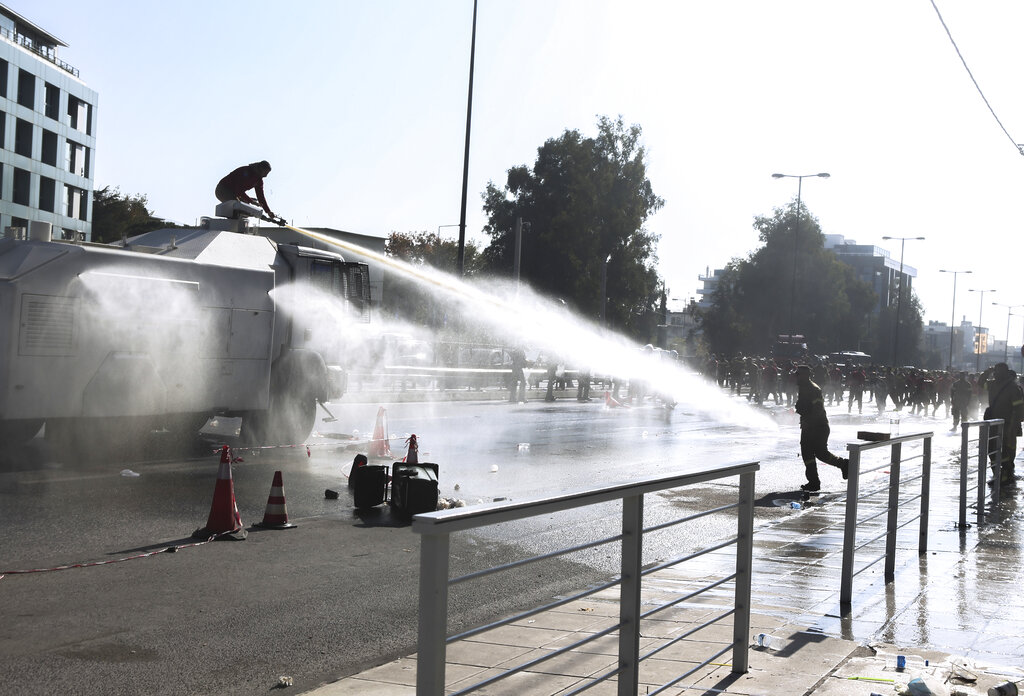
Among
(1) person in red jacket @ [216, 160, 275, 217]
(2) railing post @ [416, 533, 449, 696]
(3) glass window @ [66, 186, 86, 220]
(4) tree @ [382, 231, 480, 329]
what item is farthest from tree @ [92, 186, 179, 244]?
(2) railing post @ [416, 533, 449, 696]

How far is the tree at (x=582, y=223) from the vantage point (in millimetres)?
57281

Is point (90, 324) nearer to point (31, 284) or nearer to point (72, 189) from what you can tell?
point (31, 284)

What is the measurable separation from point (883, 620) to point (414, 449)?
574 cm

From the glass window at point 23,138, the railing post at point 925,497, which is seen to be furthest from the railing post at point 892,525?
the glass window at point 23,138

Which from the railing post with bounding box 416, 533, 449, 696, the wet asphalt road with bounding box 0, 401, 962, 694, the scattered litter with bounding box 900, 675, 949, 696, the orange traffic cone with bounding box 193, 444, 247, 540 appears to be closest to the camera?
the railing post with bounding box 416, 533, 449, 696

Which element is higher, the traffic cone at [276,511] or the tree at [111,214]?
the tree at [111,214]

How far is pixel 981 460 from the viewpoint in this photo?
11.4 metres

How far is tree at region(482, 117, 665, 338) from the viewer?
57281 mm

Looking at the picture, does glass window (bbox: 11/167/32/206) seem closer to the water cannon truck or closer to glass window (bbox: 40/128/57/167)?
glass window (bbox: 40/128/57/167)

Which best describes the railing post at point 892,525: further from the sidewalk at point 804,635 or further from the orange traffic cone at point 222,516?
the orange traffic cone at point 222,516

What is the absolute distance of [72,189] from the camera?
59.3m

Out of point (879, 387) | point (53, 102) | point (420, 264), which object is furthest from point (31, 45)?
point (879, 387)

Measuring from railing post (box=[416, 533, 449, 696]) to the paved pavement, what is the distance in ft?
3.36

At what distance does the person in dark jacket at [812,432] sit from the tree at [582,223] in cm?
4206
